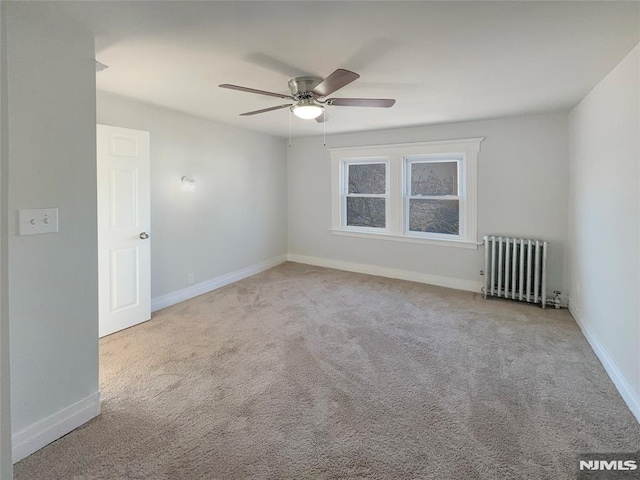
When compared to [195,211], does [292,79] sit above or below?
above

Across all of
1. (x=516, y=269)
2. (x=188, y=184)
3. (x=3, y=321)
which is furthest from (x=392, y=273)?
(x=3, y=321)

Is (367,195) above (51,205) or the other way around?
above

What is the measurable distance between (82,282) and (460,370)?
2707mm

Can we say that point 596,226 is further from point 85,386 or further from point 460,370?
point 85,386

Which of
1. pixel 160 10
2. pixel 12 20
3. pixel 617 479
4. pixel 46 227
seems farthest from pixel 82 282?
pixel 617 479

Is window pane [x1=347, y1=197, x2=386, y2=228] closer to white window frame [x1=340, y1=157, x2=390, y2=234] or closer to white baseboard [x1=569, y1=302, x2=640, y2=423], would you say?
white window frame [x1=340, y1=157, x2=390, y2=234]

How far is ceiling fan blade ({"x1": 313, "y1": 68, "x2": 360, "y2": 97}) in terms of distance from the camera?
2073 mm

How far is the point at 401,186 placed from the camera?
5156 millimetres

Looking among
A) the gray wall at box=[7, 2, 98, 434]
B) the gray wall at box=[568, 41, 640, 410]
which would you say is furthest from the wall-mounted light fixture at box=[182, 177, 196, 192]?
the gray wall at box=[568, 41, 640, 410]

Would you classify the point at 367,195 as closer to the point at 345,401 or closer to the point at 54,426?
the point at 345,401

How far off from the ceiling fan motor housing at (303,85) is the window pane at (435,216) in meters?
2.94

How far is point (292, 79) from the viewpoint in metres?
2.71

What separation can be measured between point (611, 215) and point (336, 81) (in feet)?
7.61

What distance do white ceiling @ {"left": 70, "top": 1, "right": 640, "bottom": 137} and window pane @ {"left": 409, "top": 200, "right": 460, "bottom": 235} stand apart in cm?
176
